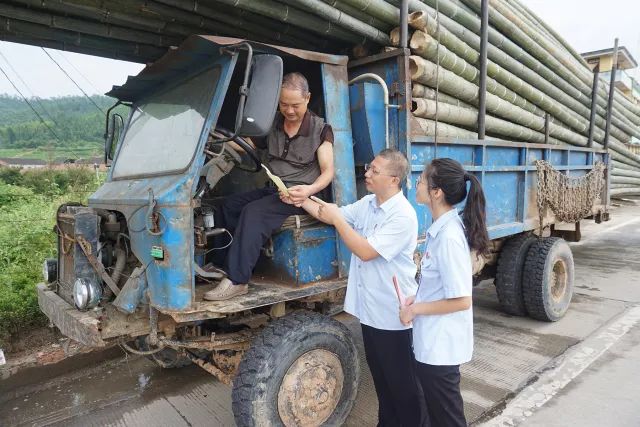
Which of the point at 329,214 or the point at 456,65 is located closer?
the point at 329,214

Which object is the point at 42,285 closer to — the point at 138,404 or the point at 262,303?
the point at 138,404

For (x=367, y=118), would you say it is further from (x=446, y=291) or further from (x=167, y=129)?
(x=446, y=291)

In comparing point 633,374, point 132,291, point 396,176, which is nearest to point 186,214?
point 132,291

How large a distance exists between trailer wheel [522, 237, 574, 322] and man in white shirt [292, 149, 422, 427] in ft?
8.52

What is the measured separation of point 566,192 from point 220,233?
4.13 m

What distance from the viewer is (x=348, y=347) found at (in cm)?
273

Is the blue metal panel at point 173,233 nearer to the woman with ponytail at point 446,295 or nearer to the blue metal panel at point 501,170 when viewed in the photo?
the woman with ponytail at point 446,295

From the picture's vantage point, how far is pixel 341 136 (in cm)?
288

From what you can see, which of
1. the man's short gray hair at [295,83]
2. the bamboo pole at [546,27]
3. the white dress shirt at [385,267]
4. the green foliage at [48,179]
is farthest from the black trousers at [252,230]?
the green foliage at [48,179]

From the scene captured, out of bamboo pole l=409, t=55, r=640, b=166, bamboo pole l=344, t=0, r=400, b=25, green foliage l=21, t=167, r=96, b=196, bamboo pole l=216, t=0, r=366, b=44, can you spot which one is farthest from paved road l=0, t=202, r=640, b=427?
green foliage l=21, t=167, r=96, b=196

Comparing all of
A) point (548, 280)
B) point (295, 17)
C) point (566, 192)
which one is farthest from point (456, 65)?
point (548, 280)

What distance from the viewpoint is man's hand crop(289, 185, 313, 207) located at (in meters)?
2.50

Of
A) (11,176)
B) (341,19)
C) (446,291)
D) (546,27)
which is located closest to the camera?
(446,291)

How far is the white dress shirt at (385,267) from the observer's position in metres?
2.23
